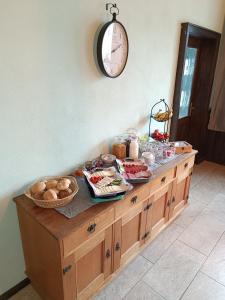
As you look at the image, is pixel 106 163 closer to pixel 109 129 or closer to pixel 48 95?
pixel 109 129

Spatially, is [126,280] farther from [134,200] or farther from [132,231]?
[134,200]

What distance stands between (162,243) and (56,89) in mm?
1691

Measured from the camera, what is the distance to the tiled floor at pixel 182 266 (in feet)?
5.49

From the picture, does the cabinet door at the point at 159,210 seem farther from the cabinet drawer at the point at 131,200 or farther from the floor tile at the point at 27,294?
the floor tile at the point at 27,294

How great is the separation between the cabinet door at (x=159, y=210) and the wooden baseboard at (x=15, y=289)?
1.07 metres

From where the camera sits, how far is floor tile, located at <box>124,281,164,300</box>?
1.63m

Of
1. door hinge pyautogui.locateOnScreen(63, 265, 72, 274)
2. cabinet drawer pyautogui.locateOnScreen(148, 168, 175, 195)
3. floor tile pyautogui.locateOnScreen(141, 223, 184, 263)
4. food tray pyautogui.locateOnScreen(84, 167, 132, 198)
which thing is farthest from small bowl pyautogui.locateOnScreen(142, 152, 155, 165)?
door hinge pyautogui.locateOnScreen(63, 265, 72, 274)

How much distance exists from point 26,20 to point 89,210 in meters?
1.18

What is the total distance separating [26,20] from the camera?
1.29m

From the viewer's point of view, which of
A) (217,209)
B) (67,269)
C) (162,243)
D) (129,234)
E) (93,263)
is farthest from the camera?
(217,209)

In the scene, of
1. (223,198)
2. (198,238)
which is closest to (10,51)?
(198,238)

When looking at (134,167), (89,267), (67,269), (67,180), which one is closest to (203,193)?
(134,167)

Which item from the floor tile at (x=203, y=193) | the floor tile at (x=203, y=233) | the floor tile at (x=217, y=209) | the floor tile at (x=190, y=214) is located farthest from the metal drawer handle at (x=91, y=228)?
the floor tile at (x=203, y=193)

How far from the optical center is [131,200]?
5.29 ft
